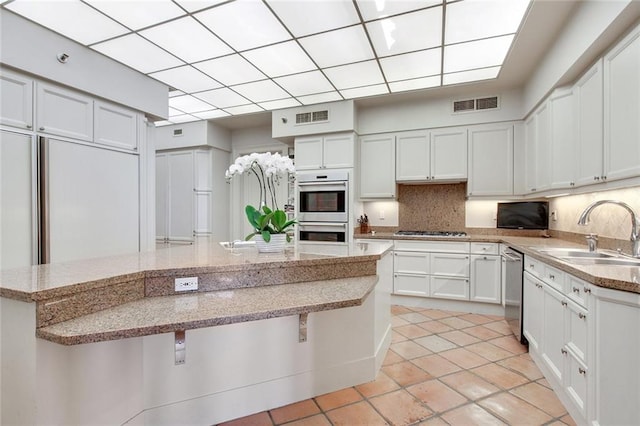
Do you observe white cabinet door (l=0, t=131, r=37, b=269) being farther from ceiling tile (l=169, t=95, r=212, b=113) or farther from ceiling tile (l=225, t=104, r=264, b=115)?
ceiling tile (l=225, t=104, r=264, b=115)

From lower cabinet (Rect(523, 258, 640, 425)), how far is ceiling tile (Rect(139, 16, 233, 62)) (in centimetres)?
320

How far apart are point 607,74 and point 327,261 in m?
2.26

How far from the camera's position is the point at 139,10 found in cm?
233

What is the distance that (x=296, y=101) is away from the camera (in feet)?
13.8

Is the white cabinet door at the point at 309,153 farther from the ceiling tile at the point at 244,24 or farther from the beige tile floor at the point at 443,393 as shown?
the beige tile floor at the point at 443,393

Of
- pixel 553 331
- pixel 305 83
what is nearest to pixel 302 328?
pixel 553 331

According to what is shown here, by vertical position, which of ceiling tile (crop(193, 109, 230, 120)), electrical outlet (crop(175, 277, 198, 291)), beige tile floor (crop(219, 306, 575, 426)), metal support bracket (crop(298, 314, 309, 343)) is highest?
ceiling tile (crop(193, 109, 230, 120))

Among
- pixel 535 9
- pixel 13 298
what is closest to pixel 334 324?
pixel 13 298

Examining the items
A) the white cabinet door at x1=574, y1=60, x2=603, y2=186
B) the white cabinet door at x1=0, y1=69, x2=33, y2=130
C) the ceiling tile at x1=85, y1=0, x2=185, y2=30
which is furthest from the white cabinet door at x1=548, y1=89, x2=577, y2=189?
the white cabinet door at x1=0, y1=69, x2=33, y2=130

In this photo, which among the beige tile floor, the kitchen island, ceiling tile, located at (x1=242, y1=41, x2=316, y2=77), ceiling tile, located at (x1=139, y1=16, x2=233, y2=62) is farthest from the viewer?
ceiling tile, located at (x1=242, y1=41, x2=316, y2=77)

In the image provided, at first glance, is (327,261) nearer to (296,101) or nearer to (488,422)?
(488,422)

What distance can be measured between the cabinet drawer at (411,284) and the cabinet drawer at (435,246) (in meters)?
0.35

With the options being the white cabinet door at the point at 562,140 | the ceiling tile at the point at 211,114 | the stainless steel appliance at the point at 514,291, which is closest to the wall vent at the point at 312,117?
the ceiling tile at the point at 211,114

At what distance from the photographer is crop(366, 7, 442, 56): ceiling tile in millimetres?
2408
